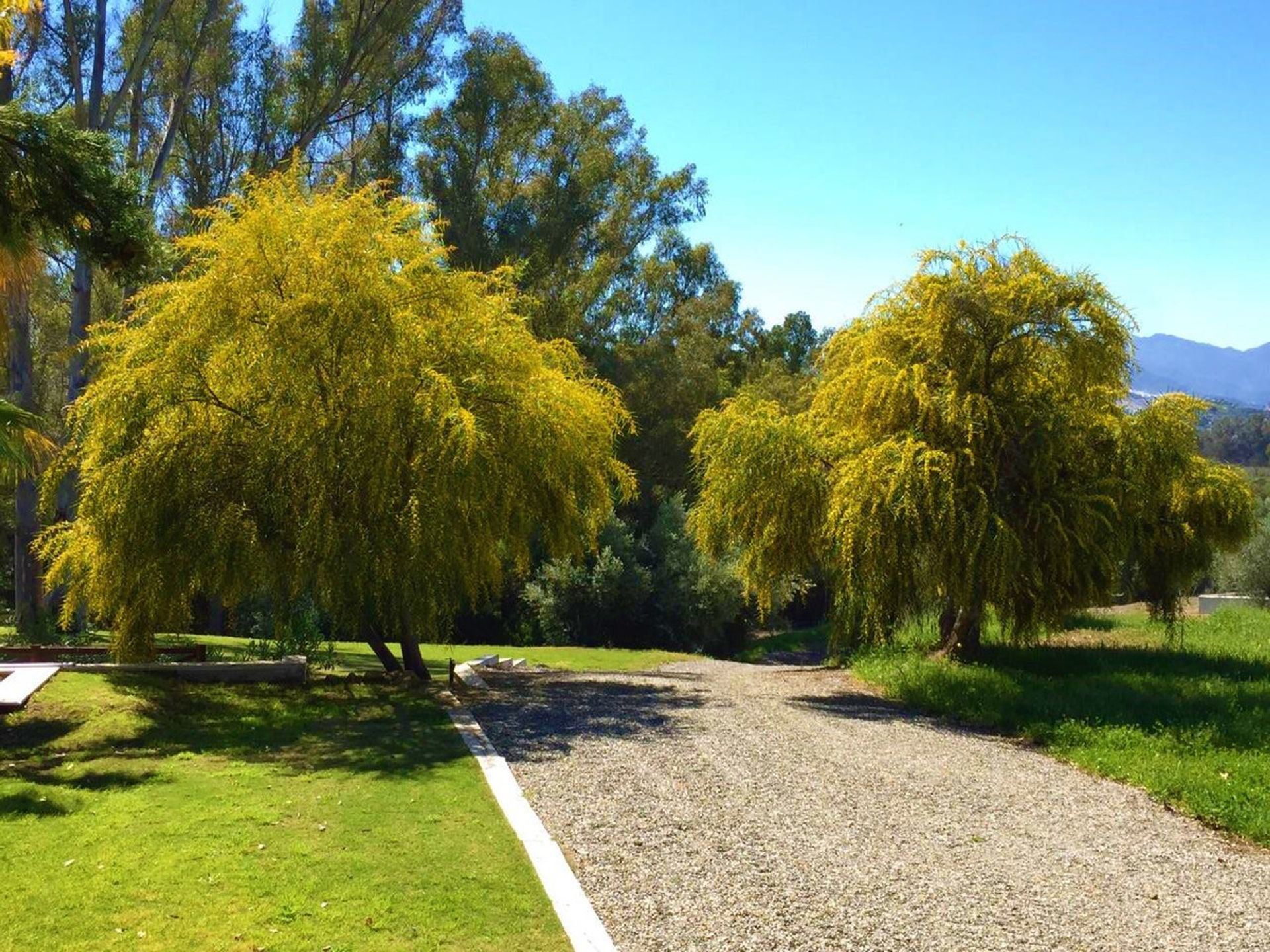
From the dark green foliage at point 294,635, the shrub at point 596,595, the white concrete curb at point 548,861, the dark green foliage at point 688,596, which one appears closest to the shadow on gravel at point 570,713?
the white concrete curb at point 548,861

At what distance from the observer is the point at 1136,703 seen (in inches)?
485

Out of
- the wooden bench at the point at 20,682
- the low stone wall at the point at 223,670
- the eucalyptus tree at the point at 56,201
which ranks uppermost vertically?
the eucalyptus tree at the point at 56,201

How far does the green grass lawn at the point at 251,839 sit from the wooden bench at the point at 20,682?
419 mm

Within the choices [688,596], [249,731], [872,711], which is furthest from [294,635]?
[688,596]

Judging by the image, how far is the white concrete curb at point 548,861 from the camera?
5078mm

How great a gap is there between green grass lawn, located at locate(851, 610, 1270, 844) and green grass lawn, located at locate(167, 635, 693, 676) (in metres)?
5.71

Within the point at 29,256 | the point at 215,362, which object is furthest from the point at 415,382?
the point at 29,256

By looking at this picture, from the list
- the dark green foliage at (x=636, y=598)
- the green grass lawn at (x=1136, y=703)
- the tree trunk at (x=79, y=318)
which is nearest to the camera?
the green grass lawn at (x=1136, y=703)

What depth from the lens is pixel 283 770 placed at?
28.4 ft

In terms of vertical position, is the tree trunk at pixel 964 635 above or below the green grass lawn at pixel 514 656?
above

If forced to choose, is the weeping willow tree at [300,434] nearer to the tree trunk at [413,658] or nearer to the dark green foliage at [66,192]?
the tree trunk at [413,658]

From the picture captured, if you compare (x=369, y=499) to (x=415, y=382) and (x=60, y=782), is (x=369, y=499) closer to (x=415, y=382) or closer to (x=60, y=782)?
(x=415, y=382)

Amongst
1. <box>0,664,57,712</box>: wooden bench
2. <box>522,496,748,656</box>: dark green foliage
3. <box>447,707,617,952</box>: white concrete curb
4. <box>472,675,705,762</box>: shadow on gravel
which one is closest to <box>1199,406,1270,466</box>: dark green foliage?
<box>522,496,748,656</box>: dark green foliage

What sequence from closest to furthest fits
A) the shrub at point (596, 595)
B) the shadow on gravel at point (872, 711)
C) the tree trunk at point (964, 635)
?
the shadow on gravel at point (872, 711), the tree trunk at point (964, 635), the shrub at point (596, 595)
